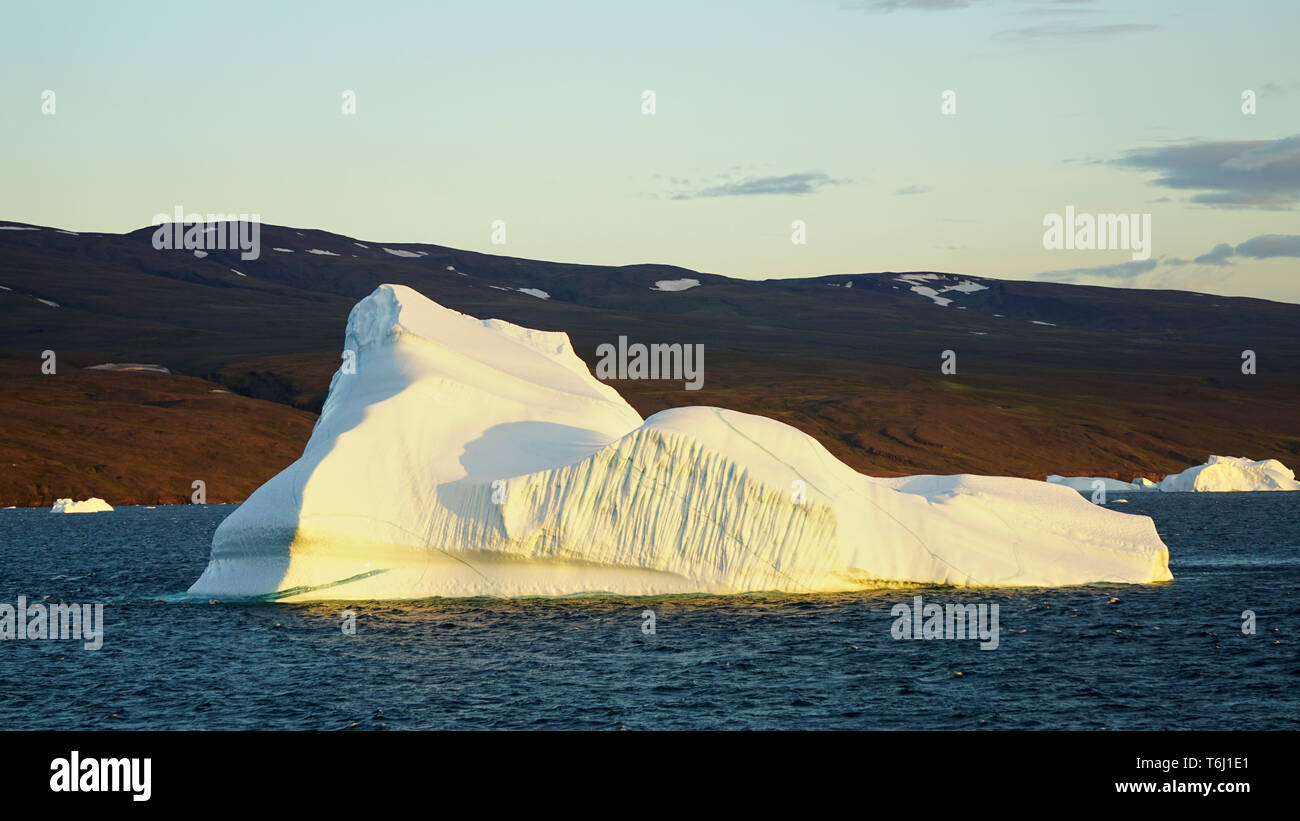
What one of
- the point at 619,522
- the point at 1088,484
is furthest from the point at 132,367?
the point at 619,522

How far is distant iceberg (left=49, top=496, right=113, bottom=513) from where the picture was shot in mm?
108188

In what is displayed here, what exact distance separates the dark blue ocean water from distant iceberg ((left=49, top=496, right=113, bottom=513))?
70447mm

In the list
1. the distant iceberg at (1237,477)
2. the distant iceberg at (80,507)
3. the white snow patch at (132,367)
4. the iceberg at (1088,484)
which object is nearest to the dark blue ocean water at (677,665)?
the distant iceberg at (80,507)

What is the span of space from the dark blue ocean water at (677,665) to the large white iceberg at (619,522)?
2.93 ft

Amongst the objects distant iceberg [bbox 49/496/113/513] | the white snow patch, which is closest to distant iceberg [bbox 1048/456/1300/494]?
distant iceberg [bbox 49/496/113/513]

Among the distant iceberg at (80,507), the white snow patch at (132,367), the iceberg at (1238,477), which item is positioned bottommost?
the distant iceberg at (80,507)

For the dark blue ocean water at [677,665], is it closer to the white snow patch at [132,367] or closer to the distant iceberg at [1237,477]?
the distant iceberg at [1237,477]

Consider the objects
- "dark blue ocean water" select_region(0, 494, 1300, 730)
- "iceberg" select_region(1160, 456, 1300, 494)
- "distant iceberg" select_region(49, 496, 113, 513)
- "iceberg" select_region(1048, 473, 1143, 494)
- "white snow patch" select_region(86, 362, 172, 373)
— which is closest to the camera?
"dark blue ocean water" select_region(0, 494, 1300, 730)

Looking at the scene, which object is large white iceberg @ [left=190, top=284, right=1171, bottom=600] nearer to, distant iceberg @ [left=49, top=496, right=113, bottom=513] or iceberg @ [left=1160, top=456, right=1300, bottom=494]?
distant iceberg @ [left=49, top=496, right=113, bottom=513]

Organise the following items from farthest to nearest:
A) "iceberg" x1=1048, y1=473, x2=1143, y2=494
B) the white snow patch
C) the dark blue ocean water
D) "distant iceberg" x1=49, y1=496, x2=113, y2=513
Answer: the white snow patch
"iceberg" x1=1048, y1=473, x2=1143, y2=494
"distant iceberg" x1=49, y1=496, x2=113, y2=513
the dark blue ocean water

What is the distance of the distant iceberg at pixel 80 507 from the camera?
108188 millimetres

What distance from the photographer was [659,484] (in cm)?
3759

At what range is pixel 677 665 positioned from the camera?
2852cm
